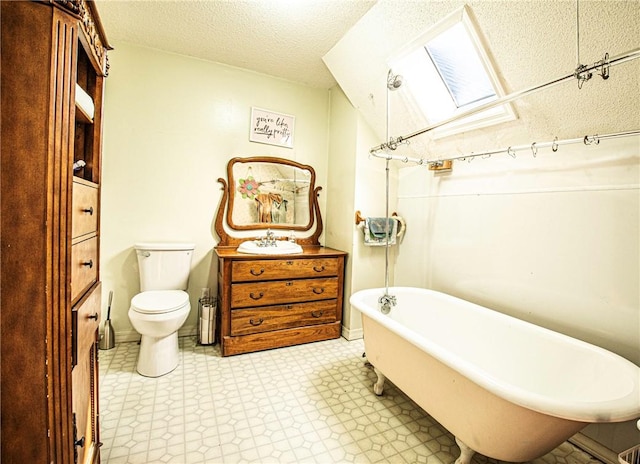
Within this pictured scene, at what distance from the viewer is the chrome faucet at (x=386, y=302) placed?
2078mm

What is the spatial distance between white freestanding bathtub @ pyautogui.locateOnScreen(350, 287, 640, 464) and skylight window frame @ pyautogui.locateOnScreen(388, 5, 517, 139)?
3.92ft

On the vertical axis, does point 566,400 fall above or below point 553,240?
below

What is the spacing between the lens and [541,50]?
4.65ft

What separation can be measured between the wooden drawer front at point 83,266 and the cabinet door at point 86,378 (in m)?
0.03

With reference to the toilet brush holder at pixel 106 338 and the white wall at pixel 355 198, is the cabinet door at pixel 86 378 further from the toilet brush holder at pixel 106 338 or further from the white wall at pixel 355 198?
the white wall at pixel 355 198

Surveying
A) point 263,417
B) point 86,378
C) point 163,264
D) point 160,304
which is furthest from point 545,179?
point 163,264

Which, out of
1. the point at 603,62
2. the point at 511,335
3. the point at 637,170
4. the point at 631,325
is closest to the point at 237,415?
the point at 511,335

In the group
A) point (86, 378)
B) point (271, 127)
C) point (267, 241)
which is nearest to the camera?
point (86, 378)

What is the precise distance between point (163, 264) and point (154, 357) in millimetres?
703

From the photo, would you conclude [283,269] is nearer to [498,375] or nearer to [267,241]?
[267,241]

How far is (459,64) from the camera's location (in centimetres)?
200

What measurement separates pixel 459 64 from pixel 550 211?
1.14 meters

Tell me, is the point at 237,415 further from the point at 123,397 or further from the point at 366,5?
the point at 366,5

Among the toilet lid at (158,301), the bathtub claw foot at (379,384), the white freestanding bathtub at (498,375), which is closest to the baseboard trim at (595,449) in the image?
the white freestanding bathtub at (498,375)
